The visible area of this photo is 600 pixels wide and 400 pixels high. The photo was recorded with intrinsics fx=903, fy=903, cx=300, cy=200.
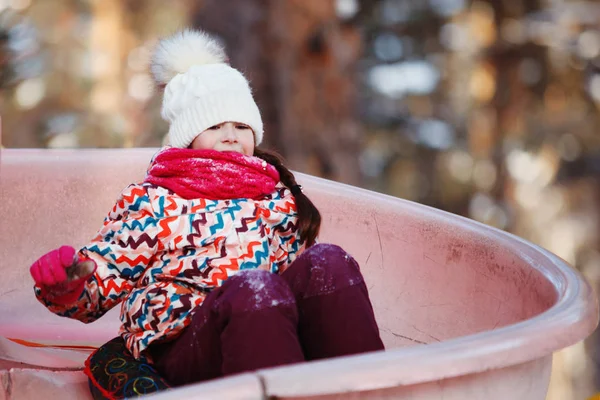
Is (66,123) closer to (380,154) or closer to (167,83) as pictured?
(380,154)

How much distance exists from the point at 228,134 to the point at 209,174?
0.30 ft

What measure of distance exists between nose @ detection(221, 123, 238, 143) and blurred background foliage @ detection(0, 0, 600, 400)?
369cm

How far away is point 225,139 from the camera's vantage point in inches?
49.5

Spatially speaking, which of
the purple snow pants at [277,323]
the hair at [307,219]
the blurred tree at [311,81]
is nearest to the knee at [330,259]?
the purple snow pants at [277,323]

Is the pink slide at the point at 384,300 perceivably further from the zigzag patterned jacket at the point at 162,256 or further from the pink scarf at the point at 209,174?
the pink scarf at the point at 209,174

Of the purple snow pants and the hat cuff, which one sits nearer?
the purple snow pants

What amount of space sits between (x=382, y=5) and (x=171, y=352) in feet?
16.6

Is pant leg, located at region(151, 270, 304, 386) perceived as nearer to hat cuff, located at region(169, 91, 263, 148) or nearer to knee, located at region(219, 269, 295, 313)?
knee, located at region(219, 269, 295, 313)

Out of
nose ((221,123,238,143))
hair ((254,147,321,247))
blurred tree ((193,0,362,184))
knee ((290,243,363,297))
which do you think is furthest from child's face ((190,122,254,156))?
blurred tree ((193,0,362,184))

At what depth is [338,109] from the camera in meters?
3.17

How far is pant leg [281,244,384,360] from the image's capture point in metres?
1.03

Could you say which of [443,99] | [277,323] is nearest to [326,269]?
[277,323]

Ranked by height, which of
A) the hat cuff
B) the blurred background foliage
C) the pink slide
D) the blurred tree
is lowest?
the blurred background foliage

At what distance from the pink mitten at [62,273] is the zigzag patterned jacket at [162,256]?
22 mm
